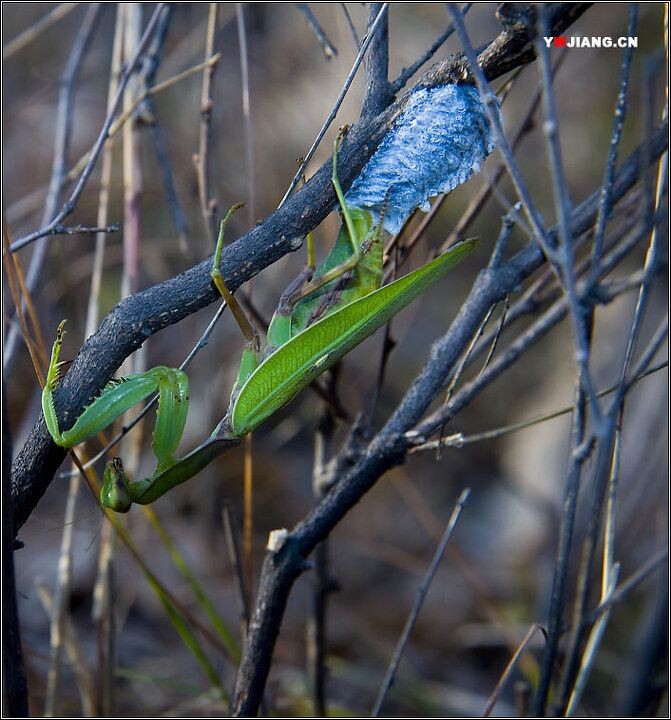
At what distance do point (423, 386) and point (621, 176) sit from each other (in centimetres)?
71

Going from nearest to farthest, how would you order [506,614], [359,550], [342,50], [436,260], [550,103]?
1. [550,103]
2. [436,260]
3. [342,50]
4. [506,614]
5. [359,550]

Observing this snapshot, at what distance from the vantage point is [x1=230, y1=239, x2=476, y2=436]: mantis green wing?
5.52 feet

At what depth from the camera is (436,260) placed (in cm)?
167

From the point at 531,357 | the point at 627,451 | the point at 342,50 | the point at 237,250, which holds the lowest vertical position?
the point at 627,451

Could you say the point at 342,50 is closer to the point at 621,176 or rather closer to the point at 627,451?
the point at 621,176

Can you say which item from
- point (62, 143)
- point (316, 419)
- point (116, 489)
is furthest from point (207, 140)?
point (316, 419)

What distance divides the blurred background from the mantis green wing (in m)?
0.99

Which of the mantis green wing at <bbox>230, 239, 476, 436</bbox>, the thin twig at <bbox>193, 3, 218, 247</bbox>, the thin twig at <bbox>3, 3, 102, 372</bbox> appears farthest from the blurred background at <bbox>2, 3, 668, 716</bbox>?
the mantis green wing at <bbox>230, 239, 476, 436</bbox>

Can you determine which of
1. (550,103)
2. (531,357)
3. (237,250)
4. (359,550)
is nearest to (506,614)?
(359,550)

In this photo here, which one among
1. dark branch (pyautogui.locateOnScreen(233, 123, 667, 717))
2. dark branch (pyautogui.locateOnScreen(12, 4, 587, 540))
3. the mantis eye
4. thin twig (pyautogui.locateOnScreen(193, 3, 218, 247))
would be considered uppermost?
thin twig (pyautogui.locateOnScreen(193, 3, 218, 247))

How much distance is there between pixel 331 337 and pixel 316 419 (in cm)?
129

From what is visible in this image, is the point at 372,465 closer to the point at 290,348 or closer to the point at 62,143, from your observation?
the point at 290,348

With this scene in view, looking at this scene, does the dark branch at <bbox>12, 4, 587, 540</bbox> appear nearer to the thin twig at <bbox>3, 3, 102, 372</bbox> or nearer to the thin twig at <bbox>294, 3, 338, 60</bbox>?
the thin twig at <bbox>294, 3, 338, 60</bbox>

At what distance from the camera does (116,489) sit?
5.40 feet
